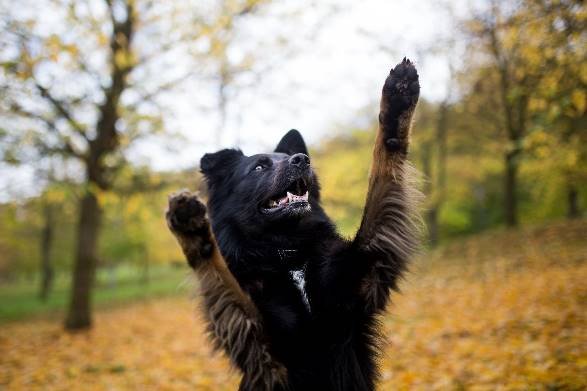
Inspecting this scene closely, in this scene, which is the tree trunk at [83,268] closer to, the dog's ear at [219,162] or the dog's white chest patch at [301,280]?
the dog's ear at [219,162]

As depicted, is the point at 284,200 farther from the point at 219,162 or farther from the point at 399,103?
the point at 399,103

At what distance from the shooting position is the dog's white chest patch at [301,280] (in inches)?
104

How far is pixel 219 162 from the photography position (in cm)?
350

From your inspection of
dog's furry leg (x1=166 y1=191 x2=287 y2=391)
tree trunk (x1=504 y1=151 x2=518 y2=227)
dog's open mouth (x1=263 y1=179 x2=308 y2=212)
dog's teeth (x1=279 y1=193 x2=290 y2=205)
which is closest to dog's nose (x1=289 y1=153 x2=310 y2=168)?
dog's open mouth (x1=263 y1=179 x2=308 y2=212)

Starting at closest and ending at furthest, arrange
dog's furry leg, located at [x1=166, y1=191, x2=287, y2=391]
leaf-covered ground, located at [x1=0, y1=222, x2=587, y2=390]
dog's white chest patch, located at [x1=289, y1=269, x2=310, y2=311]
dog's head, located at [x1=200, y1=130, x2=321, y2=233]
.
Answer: dog's furry leg, located at [x1=166, y1=191, x2=287, y2=391] → dog's white chest patch, located at [x1=289, y1=269, x2=310, y2=311] → dog's head, located at [x1=200, y1=130, x2=321, y2=233] → leaf-covered ground, located at [x1=0, y1=222, x2=587, y2=390]

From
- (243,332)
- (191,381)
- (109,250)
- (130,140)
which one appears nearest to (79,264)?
(130,140)

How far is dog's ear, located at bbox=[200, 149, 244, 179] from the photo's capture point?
11.2 feet

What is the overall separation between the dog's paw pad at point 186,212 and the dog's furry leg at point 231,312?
0.04 m

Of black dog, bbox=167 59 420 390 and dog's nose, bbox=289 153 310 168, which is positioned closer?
black dog, bbox=167 59 420 390

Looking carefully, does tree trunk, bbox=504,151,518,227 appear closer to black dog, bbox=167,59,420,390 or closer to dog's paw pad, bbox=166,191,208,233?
black dog, bbox=167,59,420,390

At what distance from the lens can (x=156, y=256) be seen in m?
32.4

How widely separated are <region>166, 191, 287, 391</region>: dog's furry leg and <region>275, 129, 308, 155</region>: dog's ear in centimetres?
153

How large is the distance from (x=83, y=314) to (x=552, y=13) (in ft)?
40.1

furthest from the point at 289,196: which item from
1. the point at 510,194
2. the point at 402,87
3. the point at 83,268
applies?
the point at 510,194
